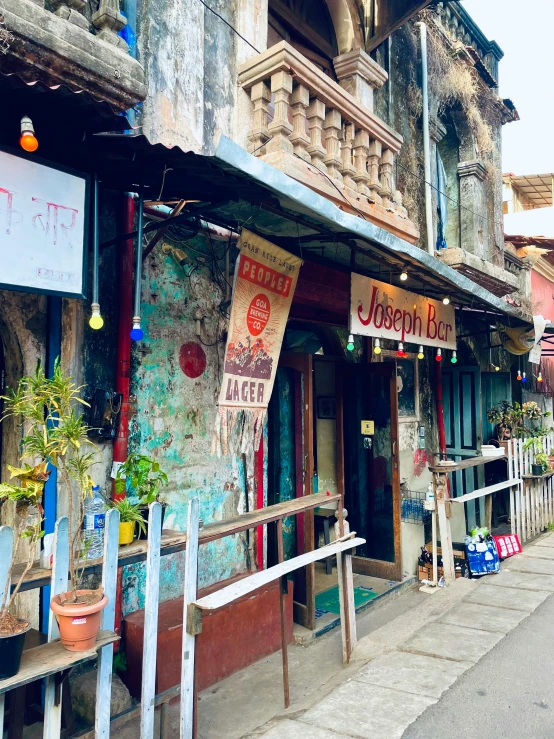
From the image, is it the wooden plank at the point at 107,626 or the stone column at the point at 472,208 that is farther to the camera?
the stone column at the point at 472,208

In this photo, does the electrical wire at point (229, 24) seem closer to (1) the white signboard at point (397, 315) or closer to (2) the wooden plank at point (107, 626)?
(1) the white signboard at point (397, 315)

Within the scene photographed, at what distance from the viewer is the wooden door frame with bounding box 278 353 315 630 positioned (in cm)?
608

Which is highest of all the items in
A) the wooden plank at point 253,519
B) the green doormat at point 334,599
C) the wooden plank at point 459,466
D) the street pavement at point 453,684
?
the wooden plank at point 459,466

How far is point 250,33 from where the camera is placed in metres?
6.02

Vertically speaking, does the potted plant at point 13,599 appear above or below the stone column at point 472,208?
below

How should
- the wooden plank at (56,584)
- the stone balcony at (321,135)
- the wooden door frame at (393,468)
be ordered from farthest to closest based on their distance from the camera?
1. the wooden door frame at (393,468)
2. the stone balcony at (321,135)
3. the wooden plank at (56,584)

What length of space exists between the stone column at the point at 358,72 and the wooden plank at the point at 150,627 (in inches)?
256

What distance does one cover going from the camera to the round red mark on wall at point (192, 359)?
5023 mm

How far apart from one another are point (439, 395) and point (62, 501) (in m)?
7.14

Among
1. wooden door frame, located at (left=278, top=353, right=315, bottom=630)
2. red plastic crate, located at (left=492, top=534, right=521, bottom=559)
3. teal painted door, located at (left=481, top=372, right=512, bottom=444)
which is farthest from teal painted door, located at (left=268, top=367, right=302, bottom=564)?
teal painted door, located at (left=481, top=372, right=512, bottom=444)

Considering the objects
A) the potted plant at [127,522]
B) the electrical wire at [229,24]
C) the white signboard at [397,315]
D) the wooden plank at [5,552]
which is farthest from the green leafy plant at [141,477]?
the electrical wire at [229,24]

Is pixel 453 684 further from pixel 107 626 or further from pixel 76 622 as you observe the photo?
pixel 76 622

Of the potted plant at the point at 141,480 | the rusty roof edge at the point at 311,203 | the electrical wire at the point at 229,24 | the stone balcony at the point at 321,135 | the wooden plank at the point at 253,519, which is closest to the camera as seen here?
the rusty roof edge at the point at 311,203

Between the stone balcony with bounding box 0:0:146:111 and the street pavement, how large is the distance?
13.6ft
